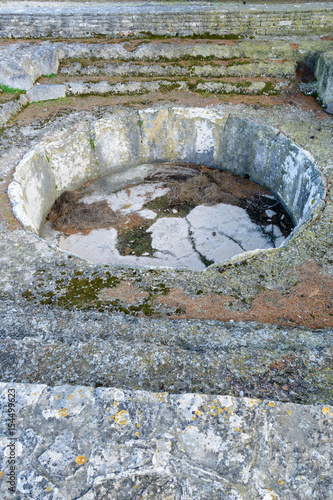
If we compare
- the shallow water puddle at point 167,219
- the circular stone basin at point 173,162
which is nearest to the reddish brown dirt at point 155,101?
the circular stone basin at point 173,162

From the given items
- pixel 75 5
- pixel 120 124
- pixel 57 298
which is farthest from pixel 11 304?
pixel 75 5

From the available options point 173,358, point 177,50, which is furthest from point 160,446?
point 177,50

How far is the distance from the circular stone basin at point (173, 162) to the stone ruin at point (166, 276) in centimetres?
6

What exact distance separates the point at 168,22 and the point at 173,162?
5.63m

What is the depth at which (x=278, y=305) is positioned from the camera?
20.3 ft

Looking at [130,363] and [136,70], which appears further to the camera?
[136,70]

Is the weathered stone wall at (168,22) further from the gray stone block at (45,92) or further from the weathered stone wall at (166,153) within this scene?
the weathered stone wall at (166,153)

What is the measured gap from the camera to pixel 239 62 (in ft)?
42.2

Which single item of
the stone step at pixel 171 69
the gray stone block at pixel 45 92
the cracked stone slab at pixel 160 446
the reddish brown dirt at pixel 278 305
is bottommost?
the reddish brown dirt at pixel 278 305

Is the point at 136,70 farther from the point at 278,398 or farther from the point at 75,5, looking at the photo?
the point at 278,398

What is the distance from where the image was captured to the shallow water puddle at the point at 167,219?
9.87m

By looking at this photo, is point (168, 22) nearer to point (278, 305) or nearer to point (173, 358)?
point (278, 305)

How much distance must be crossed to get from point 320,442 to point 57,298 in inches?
180

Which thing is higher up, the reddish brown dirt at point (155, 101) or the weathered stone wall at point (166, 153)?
the reddish brown dirt at point (155, 101)
